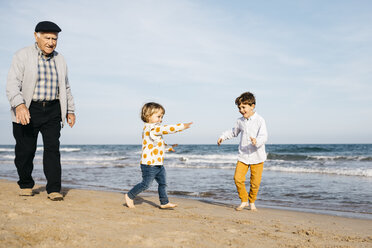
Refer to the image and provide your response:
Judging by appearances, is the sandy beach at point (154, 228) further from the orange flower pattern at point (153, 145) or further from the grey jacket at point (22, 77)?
the grey jacket at point (22, 77)

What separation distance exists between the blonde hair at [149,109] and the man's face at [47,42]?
4.42ft

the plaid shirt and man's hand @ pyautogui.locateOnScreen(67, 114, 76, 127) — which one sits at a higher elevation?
the plaid shirt

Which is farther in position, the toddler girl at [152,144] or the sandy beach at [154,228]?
the toddler girl at [152,144]

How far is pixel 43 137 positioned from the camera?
13.5ft

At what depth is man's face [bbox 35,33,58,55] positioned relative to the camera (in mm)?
3893

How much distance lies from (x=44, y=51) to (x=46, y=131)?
3.29 ft

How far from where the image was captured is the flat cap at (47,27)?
3828 millimetres

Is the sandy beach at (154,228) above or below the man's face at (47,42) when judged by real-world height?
below

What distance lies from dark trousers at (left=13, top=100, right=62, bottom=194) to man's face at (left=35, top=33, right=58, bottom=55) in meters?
0.65

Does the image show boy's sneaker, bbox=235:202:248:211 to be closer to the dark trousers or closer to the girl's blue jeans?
the girl's blue jeans

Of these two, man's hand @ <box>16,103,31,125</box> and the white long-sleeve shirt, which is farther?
the white long-sleeve shirt

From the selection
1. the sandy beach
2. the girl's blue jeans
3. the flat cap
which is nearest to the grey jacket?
the flat cap

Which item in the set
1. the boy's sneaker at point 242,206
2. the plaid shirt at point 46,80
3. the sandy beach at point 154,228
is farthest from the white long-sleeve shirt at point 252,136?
the plaid shirt at point 46,80

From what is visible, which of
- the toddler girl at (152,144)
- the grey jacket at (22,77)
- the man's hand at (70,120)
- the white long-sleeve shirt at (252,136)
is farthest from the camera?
the white long-sleeve shirt at (252,136)
